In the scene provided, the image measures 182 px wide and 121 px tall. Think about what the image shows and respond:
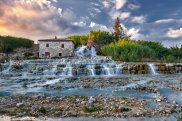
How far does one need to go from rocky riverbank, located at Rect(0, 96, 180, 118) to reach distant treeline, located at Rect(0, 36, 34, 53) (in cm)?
6045

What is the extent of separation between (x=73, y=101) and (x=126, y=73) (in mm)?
29608

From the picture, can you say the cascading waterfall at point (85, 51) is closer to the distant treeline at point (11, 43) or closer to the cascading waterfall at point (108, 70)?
the distant treeline at point (11, 43)

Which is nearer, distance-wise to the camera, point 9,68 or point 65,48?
point 9,68

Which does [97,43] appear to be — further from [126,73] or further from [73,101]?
[73,101]

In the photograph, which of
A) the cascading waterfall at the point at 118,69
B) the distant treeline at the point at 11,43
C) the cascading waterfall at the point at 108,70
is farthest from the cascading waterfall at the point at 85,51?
the cascading waterfall at the point at 118,69

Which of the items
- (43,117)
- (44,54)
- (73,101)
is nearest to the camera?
(43,117)

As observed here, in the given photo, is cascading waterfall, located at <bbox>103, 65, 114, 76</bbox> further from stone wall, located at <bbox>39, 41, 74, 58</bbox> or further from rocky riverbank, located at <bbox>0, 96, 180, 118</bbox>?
stone wall, located at <bbox>39, 41, 74, 58</bbox>

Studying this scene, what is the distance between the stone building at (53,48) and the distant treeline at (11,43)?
26.5 ft

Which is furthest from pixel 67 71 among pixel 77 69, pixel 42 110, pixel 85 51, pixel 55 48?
pixel 85 51

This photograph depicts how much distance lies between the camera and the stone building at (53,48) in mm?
76062

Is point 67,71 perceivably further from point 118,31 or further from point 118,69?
point 118,31

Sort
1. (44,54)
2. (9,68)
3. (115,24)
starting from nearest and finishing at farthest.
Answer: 1. (9,68)
2. (44,54)
3. (115,24)

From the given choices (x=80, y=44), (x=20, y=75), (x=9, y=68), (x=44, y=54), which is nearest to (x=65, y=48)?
(x=44, y=54)

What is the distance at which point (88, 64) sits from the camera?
5072 centimetres
